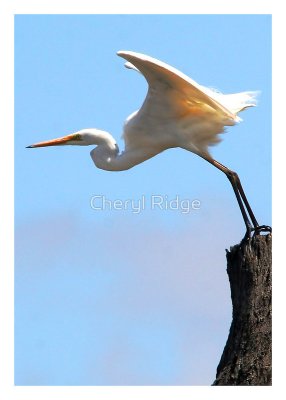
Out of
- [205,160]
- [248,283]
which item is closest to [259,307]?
[248,283]

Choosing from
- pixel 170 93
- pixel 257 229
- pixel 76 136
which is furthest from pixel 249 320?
pixel 76 136

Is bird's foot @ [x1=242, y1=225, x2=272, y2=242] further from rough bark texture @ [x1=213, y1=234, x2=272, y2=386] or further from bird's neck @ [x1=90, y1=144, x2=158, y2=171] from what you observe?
bird's neck @ [x1=90, y1=144, x2=158, y2=171]

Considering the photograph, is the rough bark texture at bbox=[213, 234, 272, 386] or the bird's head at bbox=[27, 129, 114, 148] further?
the bird's head at bbox=[27, 129, 114, 148]

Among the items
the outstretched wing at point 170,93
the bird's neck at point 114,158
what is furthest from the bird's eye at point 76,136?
the outstretched wing at point 170,93

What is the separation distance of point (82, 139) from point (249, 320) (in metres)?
2.36

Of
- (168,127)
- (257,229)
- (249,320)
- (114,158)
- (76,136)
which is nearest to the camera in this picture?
(249,320)

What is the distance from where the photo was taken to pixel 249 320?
21.9 feet

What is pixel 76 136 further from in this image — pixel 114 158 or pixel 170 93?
pixel 170 93

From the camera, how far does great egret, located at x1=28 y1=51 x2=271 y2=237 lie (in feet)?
24.3

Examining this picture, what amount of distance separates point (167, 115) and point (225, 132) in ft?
1.52

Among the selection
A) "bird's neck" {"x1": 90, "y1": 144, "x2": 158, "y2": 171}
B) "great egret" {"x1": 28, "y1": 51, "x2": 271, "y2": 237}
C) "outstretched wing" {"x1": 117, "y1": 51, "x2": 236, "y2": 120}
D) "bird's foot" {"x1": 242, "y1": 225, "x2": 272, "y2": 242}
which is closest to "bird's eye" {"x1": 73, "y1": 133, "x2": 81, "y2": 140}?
"great egret" {"x1": 28, "y1": 51, "x2": 271, "y2": 237}
